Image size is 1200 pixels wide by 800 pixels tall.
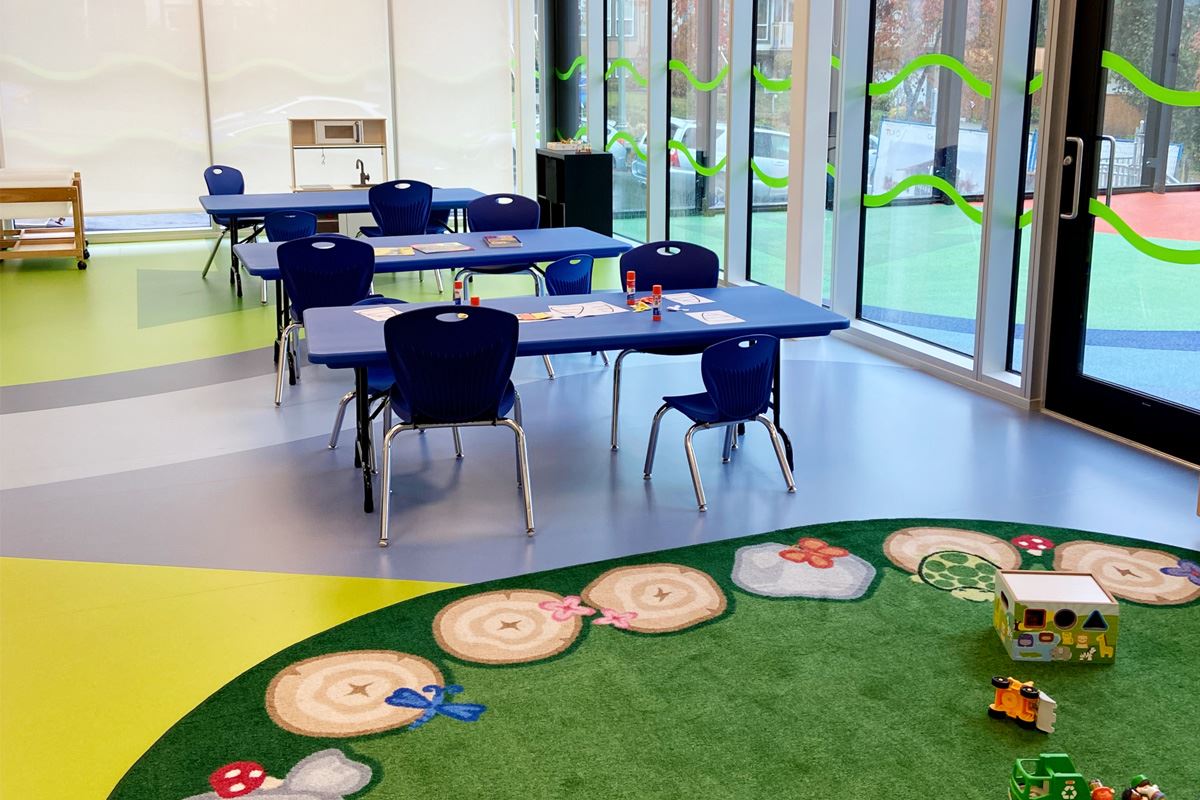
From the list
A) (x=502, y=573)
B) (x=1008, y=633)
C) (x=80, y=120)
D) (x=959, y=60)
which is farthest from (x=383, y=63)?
(x=1008, y=633)

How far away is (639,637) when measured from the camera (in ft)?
12.2

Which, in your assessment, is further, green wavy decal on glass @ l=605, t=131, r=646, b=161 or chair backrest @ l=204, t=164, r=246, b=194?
green wavy decal on glass @ l=605, t=131, r=646, b=161

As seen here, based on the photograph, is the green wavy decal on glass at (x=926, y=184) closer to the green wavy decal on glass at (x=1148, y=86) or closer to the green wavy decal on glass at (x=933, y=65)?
the green wavy decal on glass at (x=933, y=65)

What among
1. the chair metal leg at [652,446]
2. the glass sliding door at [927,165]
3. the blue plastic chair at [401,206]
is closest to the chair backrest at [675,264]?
the chair metal leg at [652,446]

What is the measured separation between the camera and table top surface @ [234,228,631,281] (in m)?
6.50

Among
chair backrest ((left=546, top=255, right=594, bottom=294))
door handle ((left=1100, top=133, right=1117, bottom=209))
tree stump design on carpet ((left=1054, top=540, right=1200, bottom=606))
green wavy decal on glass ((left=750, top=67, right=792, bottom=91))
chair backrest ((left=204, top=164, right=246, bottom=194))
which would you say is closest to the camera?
tree stump design on carpet ((left=1054, top=540, right=1200, bottom=606))

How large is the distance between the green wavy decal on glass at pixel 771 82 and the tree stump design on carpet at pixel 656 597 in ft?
15.8

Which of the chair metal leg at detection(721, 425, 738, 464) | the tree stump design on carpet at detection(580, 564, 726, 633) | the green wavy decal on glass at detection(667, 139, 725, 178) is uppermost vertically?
the green wavy decal on glass at detection(667, 139, 725, 178)

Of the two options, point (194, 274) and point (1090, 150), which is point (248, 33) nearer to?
point (194, 274)

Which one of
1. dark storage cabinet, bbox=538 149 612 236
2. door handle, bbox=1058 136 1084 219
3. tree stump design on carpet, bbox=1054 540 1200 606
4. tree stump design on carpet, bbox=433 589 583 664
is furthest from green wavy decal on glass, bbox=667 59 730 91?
tree stump design on carpet, bbox=433 589 583 664

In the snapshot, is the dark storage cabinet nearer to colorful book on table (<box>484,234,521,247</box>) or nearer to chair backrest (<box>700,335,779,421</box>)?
colorful book on table (<box>484,234,521,247</box>)

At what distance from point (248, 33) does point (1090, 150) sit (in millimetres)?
8888

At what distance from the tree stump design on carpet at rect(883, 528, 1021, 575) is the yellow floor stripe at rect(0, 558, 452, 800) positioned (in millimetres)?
1647

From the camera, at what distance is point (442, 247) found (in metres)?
6.91
